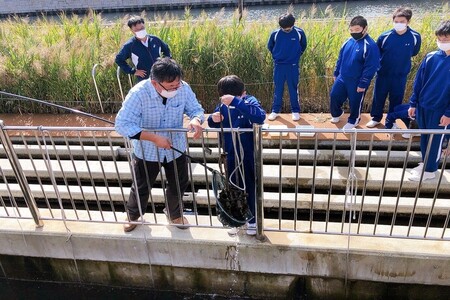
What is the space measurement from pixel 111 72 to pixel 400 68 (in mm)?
4314

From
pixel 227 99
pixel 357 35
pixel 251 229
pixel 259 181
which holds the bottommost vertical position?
pixel 251 229

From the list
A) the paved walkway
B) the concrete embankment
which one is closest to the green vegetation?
the paved walkway

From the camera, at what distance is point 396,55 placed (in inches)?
176

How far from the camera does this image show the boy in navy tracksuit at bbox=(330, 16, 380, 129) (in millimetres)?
4365

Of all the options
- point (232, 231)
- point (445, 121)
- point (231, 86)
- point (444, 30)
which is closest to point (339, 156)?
point (445, 121)

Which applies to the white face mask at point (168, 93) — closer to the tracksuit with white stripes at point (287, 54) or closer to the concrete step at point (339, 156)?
the concrete step at point (339, 156)

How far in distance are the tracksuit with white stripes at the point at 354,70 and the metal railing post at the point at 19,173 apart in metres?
3.69

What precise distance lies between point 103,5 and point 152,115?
27772 millimetres

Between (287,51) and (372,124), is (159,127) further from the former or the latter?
(372,124)

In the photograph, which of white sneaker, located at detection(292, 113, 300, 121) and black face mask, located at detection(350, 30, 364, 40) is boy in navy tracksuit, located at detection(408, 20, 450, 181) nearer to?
black face mask, located at detection(350, 30, 364, 40)

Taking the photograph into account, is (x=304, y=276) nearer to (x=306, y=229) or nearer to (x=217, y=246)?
(x=306, y=229)

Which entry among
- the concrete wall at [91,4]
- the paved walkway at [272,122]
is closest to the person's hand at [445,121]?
the paved walkway at [272,122]

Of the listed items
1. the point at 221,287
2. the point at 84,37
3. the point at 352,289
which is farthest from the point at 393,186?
the point at 84,37

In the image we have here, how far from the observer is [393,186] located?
151 inches
